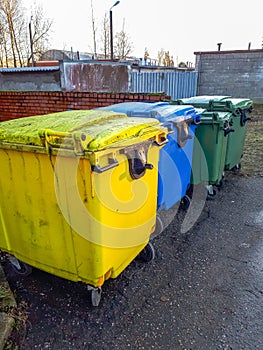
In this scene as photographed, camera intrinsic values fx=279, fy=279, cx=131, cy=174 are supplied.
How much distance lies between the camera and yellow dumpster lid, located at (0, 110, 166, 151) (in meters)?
1.61

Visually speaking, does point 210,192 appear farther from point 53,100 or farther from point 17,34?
point 17,34

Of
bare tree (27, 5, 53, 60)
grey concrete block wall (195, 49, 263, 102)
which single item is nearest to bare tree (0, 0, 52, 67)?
bare tree (27, 5, 53, 60)

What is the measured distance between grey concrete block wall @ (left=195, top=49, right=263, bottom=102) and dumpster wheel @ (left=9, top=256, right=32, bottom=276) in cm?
1115

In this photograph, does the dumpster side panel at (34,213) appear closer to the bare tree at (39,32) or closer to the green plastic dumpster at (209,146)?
the green plastic dumpster at (209,146)

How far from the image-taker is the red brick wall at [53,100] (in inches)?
171

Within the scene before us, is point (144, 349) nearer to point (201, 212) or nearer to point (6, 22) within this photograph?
point (201, 212)

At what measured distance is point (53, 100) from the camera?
5207 millimetres

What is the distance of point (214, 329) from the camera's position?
1890 millimetres

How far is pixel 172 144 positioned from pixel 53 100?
3.16 metres

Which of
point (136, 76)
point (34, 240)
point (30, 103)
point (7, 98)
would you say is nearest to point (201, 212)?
point (34, 240)

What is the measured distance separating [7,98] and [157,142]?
4.85 metres

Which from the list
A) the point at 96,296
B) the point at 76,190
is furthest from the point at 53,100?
the point at 96,296

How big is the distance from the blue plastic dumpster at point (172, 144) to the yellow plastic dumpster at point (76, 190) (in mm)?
584

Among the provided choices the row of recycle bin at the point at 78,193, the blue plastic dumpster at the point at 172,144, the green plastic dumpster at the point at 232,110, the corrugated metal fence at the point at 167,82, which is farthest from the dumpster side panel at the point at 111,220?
the corrugated metal fence at the point at 167,82
